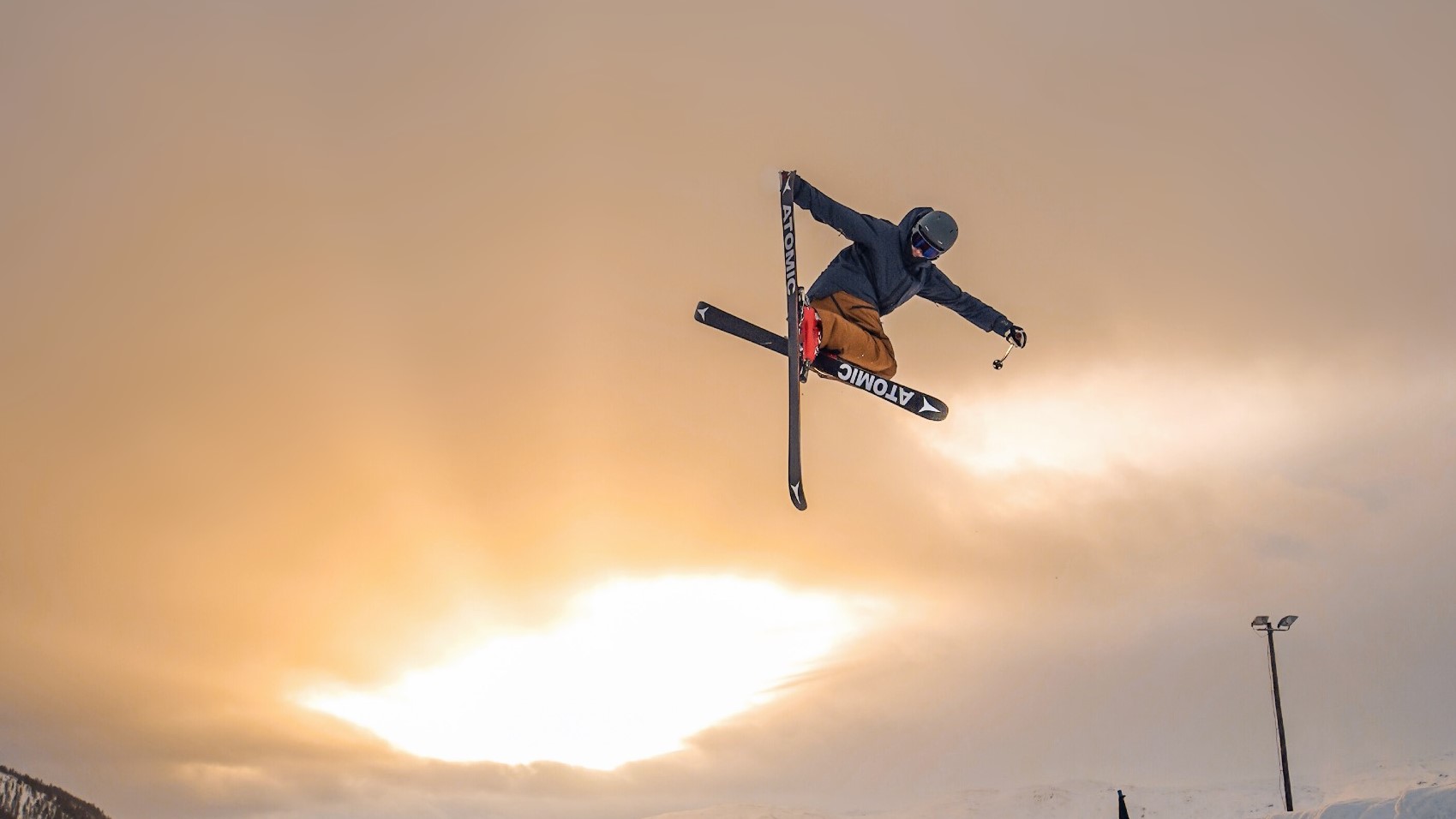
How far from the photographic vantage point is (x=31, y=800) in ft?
389

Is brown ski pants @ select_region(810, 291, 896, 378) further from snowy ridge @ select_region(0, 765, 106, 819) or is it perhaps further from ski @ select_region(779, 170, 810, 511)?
snowy ridge @ select_region(0, 765, 106, 819)

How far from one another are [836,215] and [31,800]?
135213mm

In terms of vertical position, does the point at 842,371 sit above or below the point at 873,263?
below

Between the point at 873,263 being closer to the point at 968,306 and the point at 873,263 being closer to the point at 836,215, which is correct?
the point at 836,215

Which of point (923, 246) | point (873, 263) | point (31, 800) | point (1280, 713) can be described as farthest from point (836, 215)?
point (31, 800)

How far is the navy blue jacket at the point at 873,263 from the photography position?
1260 cm

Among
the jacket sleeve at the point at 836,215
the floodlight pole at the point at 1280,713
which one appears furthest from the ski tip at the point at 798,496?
the floodlight pole at the point at 1280,713

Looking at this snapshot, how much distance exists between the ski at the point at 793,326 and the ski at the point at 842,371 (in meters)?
0.33

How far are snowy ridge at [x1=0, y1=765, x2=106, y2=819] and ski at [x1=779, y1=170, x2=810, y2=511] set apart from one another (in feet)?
430

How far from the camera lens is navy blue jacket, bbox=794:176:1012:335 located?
1260 cm

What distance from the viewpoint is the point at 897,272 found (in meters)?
12.9

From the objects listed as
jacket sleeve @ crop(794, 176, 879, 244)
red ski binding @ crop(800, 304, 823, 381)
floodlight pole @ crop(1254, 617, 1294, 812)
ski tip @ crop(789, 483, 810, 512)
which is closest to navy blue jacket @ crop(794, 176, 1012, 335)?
jacket sleeve @ crop(794, 176, 879, 244)

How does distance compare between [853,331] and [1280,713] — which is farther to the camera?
[1280,713]

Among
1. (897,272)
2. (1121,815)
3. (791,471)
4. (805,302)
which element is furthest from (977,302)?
(1121,815)
